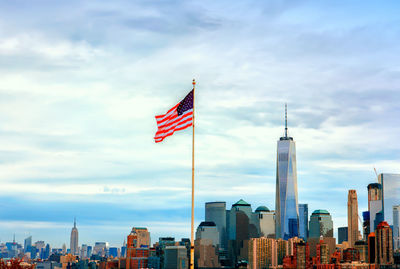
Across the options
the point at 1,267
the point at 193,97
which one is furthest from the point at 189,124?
the point at 1,267

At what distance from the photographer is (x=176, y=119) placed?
7850 cm

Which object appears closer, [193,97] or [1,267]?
[193,97]

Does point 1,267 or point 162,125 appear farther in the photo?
point 1,267

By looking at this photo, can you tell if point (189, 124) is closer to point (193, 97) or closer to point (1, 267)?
point (193, 97)

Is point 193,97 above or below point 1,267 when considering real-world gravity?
above

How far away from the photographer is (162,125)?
80.1 meters

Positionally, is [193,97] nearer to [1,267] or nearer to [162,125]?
[162,125]

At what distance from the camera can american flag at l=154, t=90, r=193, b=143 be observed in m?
77.4

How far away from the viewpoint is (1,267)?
416ft

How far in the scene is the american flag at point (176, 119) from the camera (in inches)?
3049

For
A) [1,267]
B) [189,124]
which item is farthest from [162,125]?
[1,267]

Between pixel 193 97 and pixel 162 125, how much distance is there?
20.1 ft

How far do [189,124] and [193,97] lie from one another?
3.40 m

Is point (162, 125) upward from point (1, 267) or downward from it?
upward
